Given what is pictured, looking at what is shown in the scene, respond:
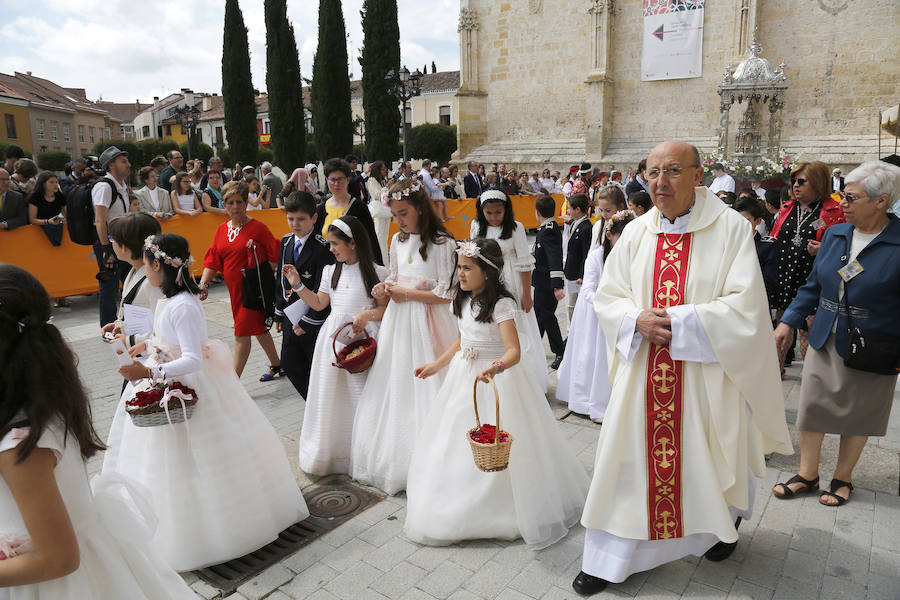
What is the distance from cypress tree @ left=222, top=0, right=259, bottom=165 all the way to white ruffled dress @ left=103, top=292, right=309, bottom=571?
102ft

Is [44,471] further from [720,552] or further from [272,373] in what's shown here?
[272,373]

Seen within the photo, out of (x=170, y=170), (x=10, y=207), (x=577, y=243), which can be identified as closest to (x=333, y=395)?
(x=577, y=243)

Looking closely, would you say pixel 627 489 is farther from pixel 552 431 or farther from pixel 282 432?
pixel 282 432

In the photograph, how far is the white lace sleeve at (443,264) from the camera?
4.30 m

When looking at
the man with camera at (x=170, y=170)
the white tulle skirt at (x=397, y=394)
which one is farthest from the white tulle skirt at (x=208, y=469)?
the man with camera at (x=170, y=170)

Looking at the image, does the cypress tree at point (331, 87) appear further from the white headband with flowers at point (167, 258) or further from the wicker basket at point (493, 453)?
the wicker basket at point (493, 453)

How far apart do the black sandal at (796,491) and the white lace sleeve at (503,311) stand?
212 centimetres

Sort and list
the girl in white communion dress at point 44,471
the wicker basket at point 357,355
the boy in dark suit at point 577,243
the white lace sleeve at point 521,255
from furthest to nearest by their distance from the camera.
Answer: the boy in dark suit at point 577,243 → the white lace sleeve at point 521,255 → the wicker basket at point 357,355 → the girl in white communion dress at point 44,471

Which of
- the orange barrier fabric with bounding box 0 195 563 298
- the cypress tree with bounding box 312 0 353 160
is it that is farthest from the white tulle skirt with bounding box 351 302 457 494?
the cypress tree with bounding box 312 0 353 160

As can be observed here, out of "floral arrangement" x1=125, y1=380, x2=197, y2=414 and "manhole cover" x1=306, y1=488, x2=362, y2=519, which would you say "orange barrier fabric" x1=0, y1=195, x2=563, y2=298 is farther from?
"floral arrangement" x1=125, y1=380, x2=197, y2=414

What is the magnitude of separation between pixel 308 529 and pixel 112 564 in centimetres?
205

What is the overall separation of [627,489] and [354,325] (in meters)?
2.14

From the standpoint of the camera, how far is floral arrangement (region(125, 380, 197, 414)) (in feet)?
9.62

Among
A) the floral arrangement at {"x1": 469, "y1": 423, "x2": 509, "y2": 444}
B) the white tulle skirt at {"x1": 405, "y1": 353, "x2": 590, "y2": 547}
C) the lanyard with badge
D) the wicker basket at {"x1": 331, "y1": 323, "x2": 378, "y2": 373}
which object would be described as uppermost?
the lanyard with badge
